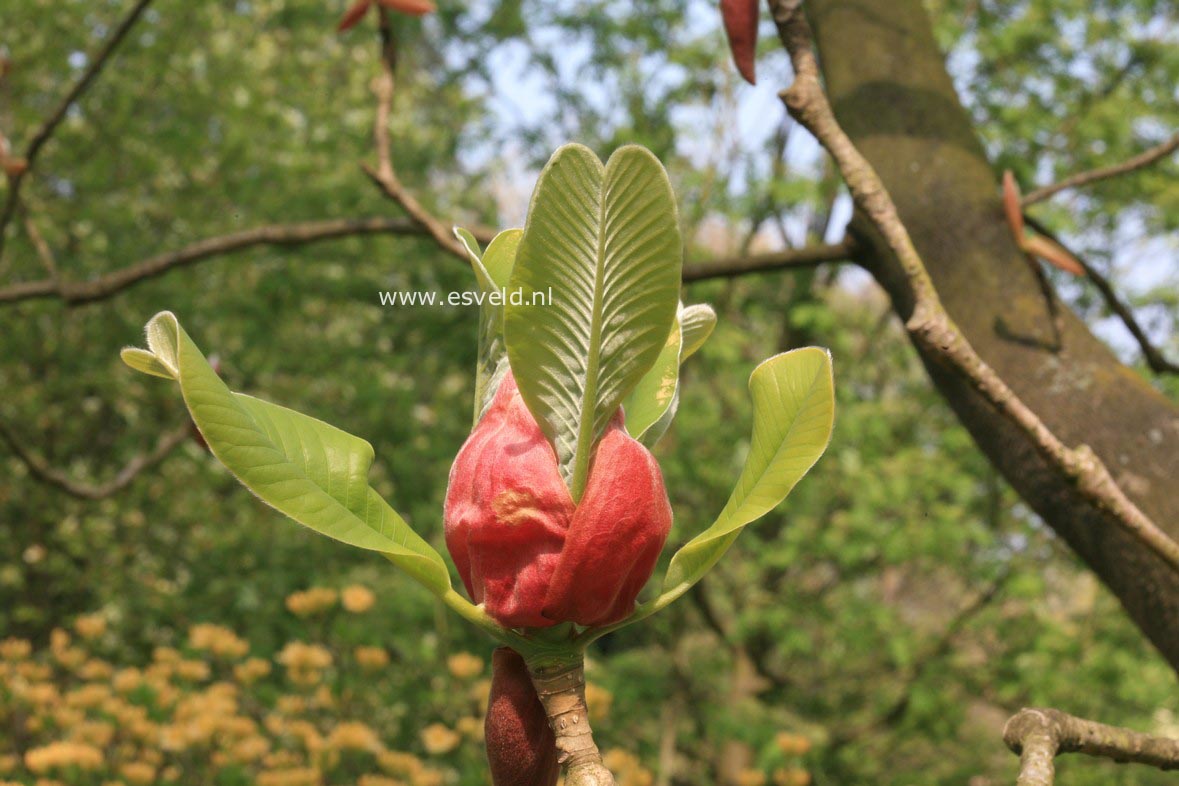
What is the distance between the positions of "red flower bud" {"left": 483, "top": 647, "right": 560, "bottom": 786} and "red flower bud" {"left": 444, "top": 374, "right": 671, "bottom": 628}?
0.03 m

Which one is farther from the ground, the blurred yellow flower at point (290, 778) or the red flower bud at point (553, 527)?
the red flower bud at point (553, 527)

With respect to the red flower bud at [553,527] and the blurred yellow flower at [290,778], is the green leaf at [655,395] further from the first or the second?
the blurred yellow flower at [290,778]

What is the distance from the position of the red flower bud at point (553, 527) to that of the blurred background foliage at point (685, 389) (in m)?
2.67

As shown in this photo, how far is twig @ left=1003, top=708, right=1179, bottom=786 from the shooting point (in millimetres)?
407

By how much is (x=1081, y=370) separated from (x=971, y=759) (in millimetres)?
4152

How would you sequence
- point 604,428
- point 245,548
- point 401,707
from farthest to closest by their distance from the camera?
point 245,548 → point 401,707 → point 604,428

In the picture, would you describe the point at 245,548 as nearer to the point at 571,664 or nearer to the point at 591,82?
the point at 591,82

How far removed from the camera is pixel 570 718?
0.35 meters

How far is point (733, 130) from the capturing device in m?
4.20

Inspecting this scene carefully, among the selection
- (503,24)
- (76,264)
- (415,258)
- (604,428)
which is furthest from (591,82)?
(604,428)

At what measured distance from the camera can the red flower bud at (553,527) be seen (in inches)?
13.7

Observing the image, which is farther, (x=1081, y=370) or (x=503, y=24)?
(x=503, y=24)

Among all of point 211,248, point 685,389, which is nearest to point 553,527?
point 211,248

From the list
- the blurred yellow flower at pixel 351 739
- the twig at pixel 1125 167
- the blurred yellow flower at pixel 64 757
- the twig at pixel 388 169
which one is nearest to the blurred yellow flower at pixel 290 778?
the blurred yellow flower at pixel 351 739
